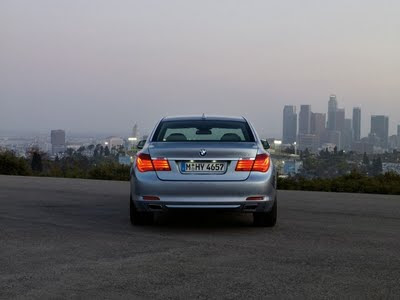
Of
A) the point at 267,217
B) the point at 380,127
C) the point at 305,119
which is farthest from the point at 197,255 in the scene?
the point at 380,127

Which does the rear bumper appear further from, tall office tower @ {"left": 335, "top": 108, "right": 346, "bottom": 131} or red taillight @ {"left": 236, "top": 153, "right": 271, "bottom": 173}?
tall office tower @ {"left": 335, "top": 108, "right": 346, "bottom": 131}

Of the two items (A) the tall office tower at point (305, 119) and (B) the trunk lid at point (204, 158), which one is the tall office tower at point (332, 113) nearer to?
(A) the tall office tower at point (305, 119)

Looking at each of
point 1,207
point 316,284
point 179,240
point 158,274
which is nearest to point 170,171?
point 179,240

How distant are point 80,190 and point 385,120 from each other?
27.7 meters

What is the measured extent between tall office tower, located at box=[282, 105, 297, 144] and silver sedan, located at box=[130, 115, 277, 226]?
2204 centimetres

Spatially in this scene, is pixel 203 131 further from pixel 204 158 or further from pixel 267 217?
pixel 267 217

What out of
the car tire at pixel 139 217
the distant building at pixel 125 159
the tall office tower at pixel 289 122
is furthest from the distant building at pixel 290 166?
the tall office tower at pixel 289 122

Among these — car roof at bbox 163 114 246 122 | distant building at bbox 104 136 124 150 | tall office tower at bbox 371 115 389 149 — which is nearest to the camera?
car roof at bbox 163 114 246 122

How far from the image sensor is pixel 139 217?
8523 mm

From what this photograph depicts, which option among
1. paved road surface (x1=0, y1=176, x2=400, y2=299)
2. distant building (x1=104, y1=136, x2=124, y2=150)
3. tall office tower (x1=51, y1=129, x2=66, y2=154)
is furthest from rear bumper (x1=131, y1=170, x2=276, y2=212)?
tall office tower (x1=51, y1=129, x2=66, y2=154)

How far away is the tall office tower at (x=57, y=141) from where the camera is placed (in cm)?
2924

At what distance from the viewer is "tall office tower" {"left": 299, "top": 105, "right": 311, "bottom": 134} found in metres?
33.2

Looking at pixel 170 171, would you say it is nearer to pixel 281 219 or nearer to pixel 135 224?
pixel 135 224

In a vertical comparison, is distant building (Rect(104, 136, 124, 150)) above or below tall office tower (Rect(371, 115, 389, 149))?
below
